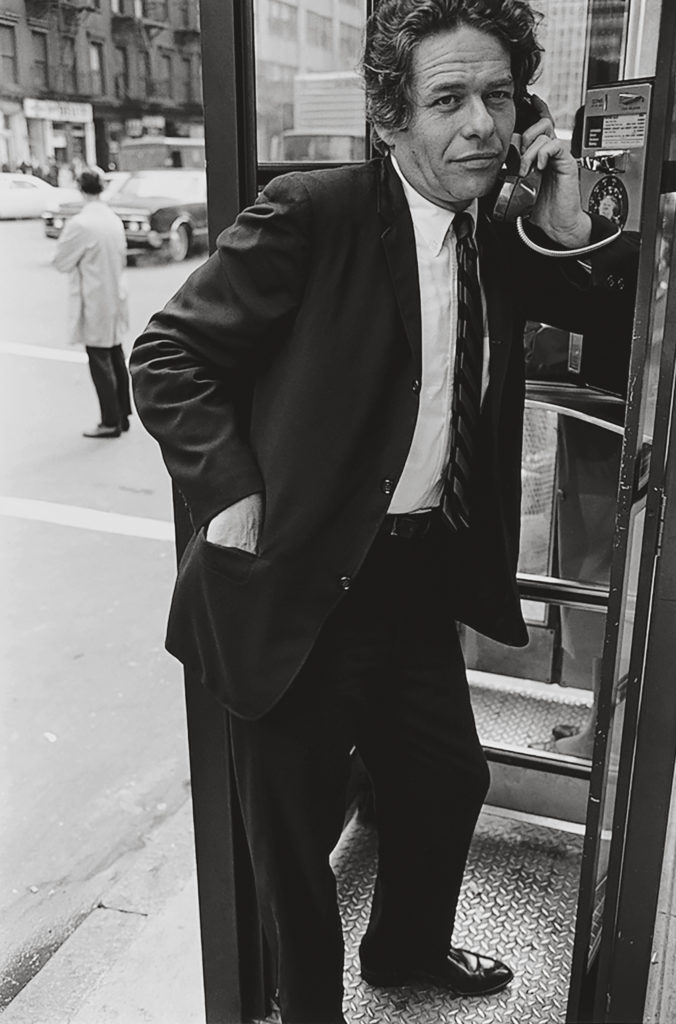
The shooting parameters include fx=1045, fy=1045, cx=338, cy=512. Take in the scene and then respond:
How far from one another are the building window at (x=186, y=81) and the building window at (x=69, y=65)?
70 cm

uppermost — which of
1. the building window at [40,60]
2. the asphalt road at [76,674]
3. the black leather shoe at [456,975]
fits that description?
the building window at [40,60]

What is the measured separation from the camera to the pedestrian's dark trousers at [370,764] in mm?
1624

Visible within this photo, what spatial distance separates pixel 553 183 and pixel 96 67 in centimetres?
579

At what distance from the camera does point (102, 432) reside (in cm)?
673

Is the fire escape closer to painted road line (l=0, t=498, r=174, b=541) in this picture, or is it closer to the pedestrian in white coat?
the pedestrian in white coat

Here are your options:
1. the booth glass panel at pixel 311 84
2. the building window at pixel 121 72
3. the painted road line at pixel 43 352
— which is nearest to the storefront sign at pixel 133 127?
the building window at pixel 121 72

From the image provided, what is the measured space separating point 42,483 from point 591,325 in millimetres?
4627

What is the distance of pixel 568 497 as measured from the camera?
2.39 meters

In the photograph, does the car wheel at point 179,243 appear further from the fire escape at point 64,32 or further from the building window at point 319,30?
the building window at point 319,30

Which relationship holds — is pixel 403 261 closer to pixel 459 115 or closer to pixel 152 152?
pixel 459 115

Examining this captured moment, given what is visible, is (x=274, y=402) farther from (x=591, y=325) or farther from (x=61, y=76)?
(x=61, y=76)

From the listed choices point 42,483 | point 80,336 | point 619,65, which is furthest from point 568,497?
point 80,336

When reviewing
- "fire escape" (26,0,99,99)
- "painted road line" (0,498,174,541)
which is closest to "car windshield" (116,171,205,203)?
"fire escape" (26,0,99,99)

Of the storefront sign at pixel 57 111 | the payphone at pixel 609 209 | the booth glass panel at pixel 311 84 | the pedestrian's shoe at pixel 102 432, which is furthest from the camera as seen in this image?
the pedestrian's shoe at pixel 102 432
